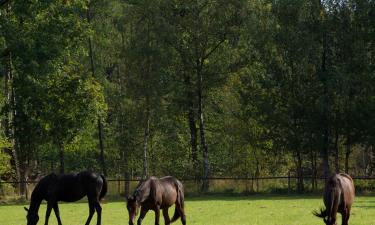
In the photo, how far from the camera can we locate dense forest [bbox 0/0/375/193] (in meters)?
36.0

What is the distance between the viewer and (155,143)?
49.3 metres

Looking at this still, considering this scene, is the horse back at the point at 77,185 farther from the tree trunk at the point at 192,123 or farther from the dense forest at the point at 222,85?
the tree trunk at the point at 192,123

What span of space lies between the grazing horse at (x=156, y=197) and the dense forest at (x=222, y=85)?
52.2ft

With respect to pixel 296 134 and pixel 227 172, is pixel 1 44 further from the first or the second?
pixel 227 172

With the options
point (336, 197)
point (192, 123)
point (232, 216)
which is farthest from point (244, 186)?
point (336, 197)

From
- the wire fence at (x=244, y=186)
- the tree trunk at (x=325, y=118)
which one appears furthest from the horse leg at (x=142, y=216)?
the tree trunk at (x=325, y=118)

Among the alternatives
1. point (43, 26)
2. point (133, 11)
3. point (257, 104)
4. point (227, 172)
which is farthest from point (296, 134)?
point (43, 26)

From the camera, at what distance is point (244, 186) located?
37.1 metres

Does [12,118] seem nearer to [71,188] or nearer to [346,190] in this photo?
[71,188]

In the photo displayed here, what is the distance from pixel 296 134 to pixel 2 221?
65.4ft

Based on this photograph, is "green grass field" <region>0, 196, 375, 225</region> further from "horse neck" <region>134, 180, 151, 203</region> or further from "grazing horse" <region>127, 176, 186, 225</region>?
"horse neck" <region>134, 180, 151, 203</region>

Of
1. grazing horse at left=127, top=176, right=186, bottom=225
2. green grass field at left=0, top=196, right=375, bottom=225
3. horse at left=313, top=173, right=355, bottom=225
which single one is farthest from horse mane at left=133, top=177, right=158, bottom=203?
horse at left=313, top=173, right=355, bottom=225

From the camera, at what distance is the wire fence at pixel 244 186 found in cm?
3531

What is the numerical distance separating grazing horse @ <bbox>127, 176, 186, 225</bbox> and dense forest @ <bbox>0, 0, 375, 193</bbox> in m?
15.9
